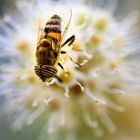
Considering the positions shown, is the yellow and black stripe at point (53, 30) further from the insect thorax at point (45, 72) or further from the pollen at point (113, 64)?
the pollen at point (113, 64)

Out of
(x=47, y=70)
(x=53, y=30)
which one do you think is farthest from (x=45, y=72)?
(x=53, y=30)

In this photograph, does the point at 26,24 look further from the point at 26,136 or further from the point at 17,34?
the point at 26,136

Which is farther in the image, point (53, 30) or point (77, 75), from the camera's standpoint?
point (77, 75)

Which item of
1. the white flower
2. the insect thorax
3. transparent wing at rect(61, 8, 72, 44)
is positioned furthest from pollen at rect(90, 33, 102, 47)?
the insect thorax

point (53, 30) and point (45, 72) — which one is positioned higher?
point (53, 30)

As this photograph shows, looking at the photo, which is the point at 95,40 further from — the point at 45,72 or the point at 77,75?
the point at 45,72

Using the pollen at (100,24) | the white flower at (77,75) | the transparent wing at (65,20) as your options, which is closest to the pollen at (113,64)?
the white flower at (77,75)
